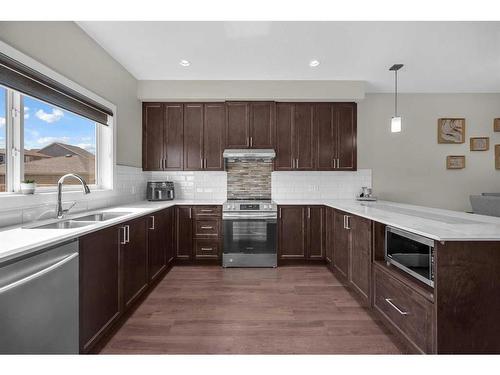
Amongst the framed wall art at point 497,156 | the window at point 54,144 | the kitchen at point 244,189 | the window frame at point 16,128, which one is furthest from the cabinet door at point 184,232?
the framed wall art at point 497,156

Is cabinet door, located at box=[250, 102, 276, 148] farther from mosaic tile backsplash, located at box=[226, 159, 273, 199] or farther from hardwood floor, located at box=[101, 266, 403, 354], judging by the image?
hardwood floor, located at box=[101, 266, 403, 354]

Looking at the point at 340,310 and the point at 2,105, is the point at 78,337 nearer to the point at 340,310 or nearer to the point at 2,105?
the point at 2,105

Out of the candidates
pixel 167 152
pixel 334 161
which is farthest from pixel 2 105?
pixel 334 161

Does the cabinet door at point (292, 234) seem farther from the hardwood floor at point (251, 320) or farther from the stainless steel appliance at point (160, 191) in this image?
the stainless steel appliance at point (160, 191)

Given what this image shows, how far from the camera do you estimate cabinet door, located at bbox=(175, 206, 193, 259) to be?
11.6ft

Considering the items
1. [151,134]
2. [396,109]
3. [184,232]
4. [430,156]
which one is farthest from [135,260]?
[430,156]

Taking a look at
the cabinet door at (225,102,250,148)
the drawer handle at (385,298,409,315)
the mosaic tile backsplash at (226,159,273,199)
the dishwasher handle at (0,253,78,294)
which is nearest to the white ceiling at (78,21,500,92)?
the cabinet door at (225,102,250,148)

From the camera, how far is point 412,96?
13.6 feet

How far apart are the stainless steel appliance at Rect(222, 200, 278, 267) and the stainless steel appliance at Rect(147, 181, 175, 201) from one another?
96 centimetres

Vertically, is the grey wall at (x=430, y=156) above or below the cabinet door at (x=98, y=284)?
above

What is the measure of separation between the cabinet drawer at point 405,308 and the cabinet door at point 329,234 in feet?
3.83

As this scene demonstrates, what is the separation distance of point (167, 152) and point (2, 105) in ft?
7.04

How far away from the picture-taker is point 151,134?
12.7ft

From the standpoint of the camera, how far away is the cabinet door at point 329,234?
3311 millimetres
